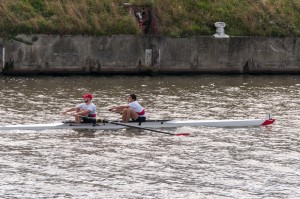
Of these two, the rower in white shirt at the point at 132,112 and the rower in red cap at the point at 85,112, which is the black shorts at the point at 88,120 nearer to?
the rower in red cap at the point at 85,112

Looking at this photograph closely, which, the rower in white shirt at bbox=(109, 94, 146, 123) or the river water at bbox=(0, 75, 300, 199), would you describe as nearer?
the river water at bbox=(0, 75, 300, 199)

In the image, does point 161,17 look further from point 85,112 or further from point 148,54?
point 85,112

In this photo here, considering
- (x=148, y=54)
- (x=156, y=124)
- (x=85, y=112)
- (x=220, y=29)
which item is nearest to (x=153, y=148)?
(x=156, y=124)

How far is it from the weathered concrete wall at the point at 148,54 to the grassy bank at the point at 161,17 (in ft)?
2.06

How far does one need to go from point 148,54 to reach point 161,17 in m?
3.00

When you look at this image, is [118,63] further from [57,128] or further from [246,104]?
[57,128]

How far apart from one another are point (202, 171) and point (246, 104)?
1311 cm

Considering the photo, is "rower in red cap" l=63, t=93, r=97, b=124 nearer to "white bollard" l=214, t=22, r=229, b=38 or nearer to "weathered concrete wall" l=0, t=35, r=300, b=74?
"weathered concrete wall" l=0, t=35, r=300, b=74

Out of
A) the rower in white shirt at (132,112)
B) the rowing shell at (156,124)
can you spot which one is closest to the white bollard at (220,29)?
the rowing shell at (156,124)

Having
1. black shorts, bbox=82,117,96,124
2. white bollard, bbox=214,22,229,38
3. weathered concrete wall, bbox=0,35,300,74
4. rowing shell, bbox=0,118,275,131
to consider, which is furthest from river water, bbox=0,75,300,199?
white bollard, bbox=214,22,229,38

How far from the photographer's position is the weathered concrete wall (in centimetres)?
4466

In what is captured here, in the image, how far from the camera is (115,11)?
48.2m

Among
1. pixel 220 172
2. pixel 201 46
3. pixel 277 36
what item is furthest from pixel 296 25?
pixel 220 172

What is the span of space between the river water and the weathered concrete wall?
1526 millimetres
